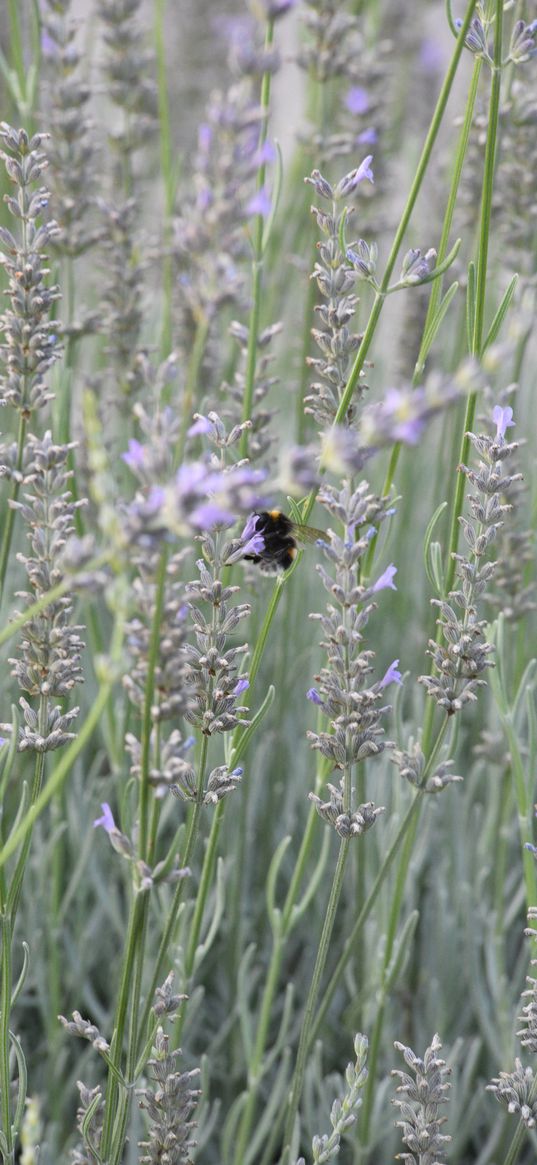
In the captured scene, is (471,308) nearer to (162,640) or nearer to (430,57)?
(162,640)

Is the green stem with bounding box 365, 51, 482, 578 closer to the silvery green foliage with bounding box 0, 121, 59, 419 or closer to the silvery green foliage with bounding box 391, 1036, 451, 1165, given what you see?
the silvery green foliage with bounding box 0, 121, 59, 419

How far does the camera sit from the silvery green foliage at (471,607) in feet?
3.22

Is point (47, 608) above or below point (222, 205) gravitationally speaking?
below

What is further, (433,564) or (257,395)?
(257,395)

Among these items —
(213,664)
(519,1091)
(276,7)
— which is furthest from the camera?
(519,1091)

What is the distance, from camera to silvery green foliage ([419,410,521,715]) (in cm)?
98

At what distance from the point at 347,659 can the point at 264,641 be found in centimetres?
10

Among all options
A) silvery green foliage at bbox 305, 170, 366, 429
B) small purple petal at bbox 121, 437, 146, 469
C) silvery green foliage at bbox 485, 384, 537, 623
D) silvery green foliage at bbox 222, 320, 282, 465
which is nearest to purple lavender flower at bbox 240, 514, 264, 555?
silvery green foliage at bbox 305, 170, 366, 429

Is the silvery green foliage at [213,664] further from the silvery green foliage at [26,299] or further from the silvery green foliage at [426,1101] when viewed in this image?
the silvery green foliage at [426,1101]

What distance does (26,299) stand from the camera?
3.13 feet

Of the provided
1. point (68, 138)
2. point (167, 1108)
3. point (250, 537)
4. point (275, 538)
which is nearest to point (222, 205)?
point (250, 537)

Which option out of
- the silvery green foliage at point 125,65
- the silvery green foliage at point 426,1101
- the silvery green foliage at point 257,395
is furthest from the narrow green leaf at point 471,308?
the silvery green foliage at point 125,65

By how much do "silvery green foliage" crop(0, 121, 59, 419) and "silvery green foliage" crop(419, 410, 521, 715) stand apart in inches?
14.0

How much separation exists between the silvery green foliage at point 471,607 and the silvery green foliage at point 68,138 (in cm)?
80
